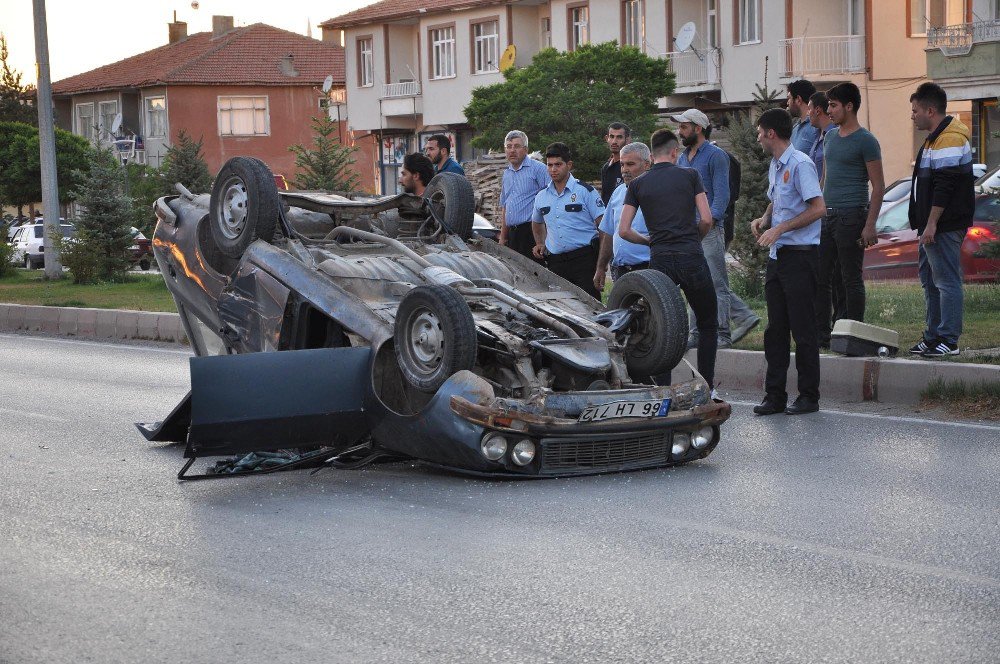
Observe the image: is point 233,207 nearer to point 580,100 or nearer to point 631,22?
point 580,100

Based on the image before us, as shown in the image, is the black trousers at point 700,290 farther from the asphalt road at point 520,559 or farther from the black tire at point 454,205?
the black tire at point 454,205

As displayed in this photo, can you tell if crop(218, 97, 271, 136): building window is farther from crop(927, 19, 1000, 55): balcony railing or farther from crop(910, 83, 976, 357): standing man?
crop(910, 83, 976, 357): standing man

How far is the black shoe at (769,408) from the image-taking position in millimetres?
9711

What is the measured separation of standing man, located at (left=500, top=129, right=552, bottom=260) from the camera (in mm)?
12312

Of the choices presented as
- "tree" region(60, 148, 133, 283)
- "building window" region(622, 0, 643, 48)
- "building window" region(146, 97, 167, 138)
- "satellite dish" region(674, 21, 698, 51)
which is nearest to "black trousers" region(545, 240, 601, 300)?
"tree" region(60, 148, 133, 283)

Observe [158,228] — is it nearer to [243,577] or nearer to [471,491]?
[471,491]

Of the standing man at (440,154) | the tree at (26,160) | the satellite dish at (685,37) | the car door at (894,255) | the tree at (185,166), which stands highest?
the satellite dish at (685,37)

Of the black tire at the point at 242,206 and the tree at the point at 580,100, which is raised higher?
the tree at the point at 580,100

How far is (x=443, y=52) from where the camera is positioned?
176ft

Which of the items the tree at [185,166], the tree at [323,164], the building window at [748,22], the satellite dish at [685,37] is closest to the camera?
the tree at [323,164]

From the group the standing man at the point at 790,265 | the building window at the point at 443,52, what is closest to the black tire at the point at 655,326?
the standing man at the point at 790,265

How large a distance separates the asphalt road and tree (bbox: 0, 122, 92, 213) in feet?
166

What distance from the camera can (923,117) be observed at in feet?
35.7

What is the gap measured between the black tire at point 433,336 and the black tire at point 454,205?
2447mm
